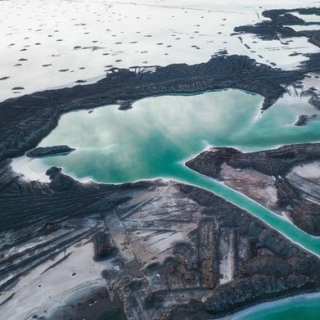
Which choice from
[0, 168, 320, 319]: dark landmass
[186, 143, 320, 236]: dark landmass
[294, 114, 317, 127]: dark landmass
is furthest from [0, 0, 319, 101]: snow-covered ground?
[0, 168, 320, 319]: dark landmass

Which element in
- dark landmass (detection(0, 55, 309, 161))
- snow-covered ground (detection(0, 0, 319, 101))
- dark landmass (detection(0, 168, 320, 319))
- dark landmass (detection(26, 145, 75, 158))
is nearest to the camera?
dark landmass (detection(0, 168, 320, 319))

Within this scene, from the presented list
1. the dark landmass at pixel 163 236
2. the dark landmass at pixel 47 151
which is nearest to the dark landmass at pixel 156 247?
the dark landmass at pixel 163 236

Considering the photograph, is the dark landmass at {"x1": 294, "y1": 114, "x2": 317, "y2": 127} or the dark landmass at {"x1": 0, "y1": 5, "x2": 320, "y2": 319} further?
the dark landmass at {"x1": 294, "y1": 114, "x2": 317, "y2": 127}

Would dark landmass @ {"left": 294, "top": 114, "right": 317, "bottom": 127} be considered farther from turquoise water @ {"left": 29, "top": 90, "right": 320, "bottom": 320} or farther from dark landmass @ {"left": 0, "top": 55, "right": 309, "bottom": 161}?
dark landmass @ {"left": 0, "top": 55, "right": 309, "bottom": 161}

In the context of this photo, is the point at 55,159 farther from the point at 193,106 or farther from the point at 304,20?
the point at 304,20

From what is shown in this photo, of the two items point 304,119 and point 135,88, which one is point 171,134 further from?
point 304,119

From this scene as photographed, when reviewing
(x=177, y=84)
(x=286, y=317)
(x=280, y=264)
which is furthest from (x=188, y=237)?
(x=177, y=84)
